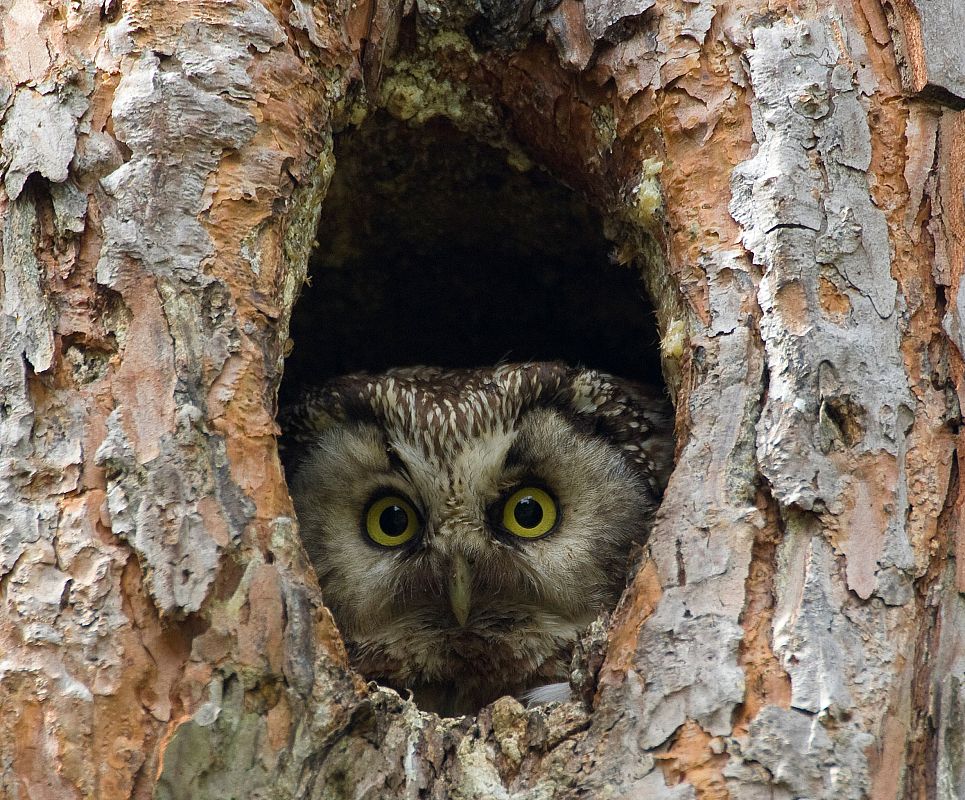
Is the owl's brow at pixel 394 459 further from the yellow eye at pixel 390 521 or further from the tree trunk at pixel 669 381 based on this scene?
the tree trunk at pixel 669 381

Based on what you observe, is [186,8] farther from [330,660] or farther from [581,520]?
[581,520]

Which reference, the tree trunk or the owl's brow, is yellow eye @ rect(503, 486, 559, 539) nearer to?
the owl's brow

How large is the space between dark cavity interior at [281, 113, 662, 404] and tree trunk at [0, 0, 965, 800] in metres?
0.72

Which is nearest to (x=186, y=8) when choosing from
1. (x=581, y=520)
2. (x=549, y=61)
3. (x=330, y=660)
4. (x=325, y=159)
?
(x=325, y=159)

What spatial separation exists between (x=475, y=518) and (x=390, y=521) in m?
0.28

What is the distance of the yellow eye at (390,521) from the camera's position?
2.88 meters

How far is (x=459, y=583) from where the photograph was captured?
267 centimetres

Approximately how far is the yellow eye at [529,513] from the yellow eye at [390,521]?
246 mm

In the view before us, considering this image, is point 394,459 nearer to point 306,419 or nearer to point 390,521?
point 390,521

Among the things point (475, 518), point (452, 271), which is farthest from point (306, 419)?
point (452, 271)

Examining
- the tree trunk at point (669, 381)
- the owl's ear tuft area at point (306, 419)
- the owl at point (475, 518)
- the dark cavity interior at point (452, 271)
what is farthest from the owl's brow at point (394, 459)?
the dark cavity interior at point (452, 271)

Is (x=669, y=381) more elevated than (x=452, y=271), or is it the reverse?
(x=452, y=271)

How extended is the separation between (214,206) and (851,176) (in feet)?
4.15

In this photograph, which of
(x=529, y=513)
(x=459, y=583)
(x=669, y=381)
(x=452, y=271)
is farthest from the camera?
(x=452, y=271)
